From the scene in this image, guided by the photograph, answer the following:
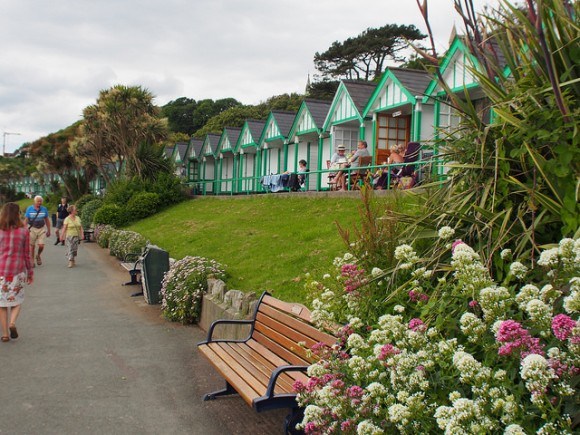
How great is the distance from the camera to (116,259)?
17.9 metres

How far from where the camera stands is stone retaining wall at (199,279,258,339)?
6.88 metres

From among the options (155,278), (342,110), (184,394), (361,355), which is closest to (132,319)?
(155,278)

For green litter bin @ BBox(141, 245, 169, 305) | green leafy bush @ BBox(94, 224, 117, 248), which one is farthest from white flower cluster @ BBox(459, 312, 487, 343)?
green leafy bush @ BBox(94, 224, 117, 248)

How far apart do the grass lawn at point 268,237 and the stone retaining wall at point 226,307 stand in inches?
19.8

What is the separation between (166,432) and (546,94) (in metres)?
3.82

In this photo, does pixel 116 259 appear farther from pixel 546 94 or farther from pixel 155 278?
pixel 546 94

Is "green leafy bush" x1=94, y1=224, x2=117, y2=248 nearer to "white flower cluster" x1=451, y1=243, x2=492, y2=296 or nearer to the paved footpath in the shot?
the paved footpath

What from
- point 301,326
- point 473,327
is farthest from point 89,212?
point 473,327

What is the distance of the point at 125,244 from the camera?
17.3 meters

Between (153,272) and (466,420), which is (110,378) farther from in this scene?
(466,420)

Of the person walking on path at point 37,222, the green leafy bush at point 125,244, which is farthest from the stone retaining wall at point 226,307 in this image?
the person walking on path at point 37,222

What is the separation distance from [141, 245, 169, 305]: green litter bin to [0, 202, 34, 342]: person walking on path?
273 centimetres

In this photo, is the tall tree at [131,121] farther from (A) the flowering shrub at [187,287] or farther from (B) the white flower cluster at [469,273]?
(B) the white flower cluster at [469,273]

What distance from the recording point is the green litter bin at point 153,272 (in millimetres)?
10156
